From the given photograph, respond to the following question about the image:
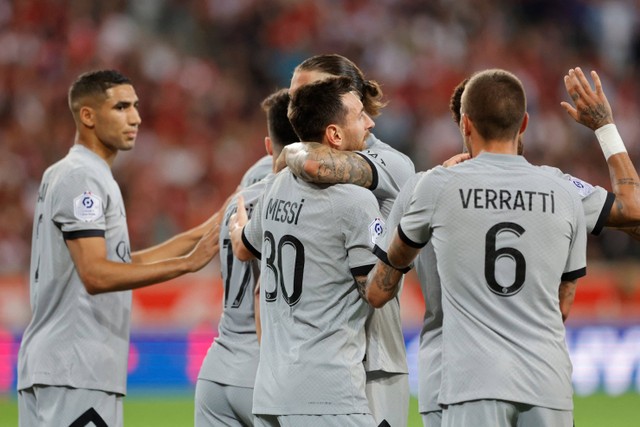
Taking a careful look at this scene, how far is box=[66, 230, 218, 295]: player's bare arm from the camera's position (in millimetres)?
5656

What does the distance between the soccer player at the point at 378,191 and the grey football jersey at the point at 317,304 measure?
97mm

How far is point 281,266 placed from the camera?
15.7 ft

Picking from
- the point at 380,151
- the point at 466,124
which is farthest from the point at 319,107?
the point at 466,124

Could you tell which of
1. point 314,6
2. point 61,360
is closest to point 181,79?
point 314,6

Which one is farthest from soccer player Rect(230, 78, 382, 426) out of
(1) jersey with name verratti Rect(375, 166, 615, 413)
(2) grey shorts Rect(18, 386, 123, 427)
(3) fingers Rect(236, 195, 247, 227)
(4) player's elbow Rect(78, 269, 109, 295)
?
(2) grey shorts Rect(18, 386, 123, 427)

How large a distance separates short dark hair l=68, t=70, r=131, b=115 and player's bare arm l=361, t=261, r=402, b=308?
246 cm

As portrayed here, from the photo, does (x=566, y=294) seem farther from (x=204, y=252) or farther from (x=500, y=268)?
(x=204, y=252)

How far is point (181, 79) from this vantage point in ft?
55.4

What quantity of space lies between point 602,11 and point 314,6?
470 cm

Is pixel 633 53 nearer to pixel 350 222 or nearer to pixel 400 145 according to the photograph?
pixel 400 145

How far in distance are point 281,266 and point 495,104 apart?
1148 millimetres

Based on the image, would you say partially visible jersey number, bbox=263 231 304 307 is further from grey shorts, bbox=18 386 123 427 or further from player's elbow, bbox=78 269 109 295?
grey shorts, bbox=18 386 123 427

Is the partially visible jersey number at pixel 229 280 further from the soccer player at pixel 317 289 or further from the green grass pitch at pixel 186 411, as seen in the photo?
the green grass pitch at pixel 186 411

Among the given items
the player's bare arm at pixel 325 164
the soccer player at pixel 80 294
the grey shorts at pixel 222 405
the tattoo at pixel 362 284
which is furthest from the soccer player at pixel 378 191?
the soccer player at pixel 80 294
